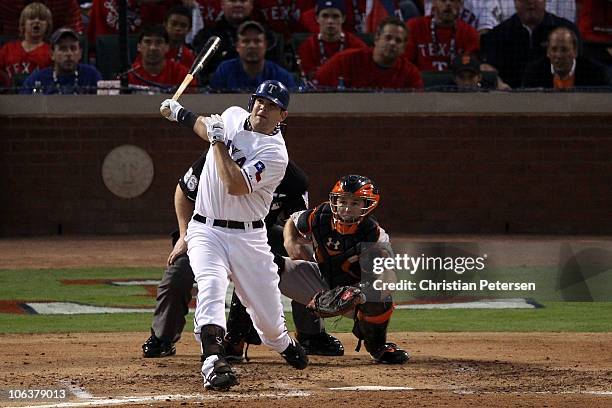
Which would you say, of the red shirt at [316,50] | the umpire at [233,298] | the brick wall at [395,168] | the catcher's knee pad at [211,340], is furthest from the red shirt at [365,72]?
the catcher's knee pad at [211,340]

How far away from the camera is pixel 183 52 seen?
14656 mm

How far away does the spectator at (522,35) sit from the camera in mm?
14883

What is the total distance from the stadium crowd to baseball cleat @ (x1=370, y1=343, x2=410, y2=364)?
20.6ft

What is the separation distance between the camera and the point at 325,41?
14672 mm

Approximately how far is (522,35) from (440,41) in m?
0.94

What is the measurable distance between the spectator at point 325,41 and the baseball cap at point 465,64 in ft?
3.47

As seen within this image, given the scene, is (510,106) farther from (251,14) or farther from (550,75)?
(251,14)

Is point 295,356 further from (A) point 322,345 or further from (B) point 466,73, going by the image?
(B) point 466,73

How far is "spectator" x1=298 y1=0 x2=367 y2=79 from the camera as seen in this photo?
14508 millimetres

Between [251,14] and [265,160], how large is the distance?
8.04m

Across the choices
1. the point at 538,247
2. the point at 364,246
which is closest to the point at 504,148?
the point at 538,247

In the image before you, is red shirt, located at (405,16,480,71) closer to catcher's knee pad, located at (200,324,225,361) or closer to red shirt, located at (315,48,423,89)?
red shirt, located at (315,48,423,89)

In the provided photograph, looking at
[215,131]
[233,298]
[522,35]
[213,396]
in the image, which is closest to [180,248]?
[233,298]

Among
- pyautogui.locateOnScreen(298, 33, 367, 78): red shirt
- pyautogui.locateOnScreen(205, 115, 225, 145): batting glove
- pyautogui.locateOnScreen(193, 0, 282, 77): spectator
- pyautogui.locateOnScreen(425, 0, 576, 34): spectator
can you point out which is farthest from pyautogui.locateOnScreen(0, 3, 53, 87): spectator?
pyautogui.locateOnScreen(205, 115, 225, 145): batting glove
